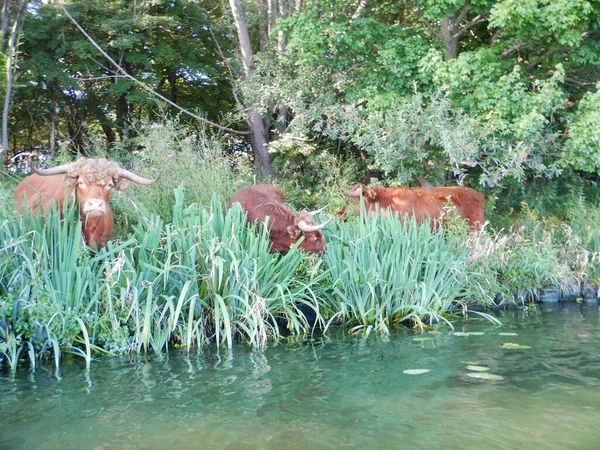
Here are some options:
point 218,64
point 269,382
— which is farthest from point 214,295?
point 218,64

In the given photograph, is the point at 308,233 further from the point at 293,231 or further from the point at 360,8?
the point at 360,8

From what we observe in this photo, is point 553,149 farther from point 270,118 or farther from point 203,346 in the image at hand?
point 203,346

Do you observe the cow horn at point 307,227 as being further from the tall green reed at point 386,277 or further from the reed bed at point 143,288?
the reed bed at point 143,288

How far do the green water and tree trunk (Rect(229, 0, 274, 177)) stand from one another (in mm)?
8924

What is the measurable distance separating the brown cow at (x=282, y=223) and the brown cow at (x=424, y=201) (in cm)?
219

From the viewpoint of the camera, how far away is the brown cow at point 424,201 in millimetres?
10055

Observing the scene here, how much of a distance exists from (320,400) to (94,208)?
2.96m

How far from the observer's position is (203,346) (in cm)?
607

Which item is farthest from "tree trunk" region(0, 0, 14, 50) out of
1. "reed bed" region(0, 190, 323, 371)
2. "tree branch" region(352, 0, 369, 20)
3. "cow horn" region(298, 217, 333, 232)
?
"cow horn" region(298, 217, 333, 232)

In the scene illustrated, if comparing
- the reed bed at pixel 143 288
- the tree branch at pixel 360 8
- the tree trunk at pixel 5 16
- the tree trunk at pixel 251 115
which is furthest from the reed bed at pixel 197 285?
the tree trunk at pixel 5 16

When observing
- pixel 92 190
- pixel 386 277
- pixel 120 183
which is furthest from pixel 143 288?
pixel 386 277

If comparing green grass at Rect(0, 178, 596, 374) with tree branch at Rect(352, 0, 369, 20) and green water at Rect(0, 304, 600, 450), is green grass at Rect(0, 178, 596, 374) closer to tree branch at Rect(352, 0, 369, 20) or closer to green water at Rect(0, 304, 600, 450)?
green water at Rect(0, 304, 600, 450)

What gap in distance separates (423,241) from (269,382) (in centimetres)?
311

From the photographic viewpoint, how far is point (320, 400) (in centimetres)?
450
